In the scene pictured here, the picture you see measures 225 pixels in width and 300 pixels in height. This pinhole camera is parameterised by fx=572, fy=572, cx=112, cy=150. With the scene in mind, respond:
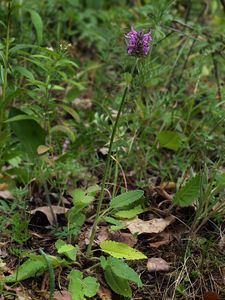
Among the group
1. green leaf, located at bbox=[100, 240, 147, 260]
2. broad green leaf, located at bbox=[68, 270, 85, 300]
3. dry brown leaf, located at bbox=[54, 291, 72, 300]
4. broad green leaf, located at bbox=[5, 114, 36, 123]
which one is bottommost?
dry brown leaf, located at bbox=[54, 291, 72, 300]

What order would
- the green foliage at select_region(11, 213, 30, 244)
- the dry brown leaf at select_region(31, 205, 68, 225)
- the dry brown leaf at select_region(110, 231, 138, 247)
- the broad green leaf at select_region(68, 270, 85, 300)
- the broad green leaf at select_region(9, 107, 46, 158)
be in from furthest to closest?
the broad green leaf at select_region(9, 107, 46, 158) → the dry brown leaf at select_region(31, 205, 68, 225) → the dry brown leaf at select_region(110, 231, 138, 247) → the green foliage at select_region(11, 213, 30, 244) → the broad green leaf at select_region(68, 270, 85, 300)

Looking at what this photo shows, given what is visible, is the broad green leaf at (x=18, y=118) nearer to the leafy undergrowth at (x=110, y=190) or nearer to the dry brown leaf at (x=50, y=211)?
the leafy undergrowth at (x=110, y=190)

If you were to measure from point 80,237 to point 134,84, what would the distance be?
2.29 feet

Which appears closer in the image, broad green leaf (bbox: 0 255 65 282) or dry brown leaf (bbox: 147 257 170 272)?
broad green leaf (bbox: 0 255 65 282)

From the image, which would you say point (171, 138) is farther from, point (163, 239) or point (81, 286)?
point (81, 286)

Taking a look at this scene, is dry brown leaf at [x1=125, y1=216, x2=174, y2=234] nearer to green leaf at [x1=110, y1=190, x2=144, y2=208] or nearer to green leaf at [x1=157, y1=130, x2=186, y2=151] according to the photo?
green leaf at [x1=110, y1=190, x2=144, y2=208]

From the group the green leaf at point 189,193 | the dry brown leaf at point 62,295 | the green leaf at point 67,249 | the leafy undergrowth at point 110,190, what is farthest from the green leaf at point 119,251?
the green leaf at point 189,193

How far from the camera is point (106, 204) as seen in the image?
2.62 m

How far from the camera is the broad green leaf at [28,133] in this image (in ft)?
8.58

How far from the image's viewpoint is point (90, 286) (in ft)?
6.71

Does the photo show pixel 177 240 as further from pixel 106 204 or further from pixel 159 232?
pixel 106 204

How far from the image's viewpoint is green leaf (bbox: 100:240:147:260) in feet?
6.95

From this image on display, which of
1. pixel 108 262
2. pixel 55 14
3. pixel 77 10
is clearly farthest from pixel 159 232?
pixel 77 10

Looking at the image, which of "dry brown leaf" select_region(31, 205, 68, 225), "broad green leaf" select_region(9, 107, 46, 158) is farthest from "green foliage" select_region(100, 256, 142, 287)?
"broad green leaf" select_region(9, 107, 46, 158)
